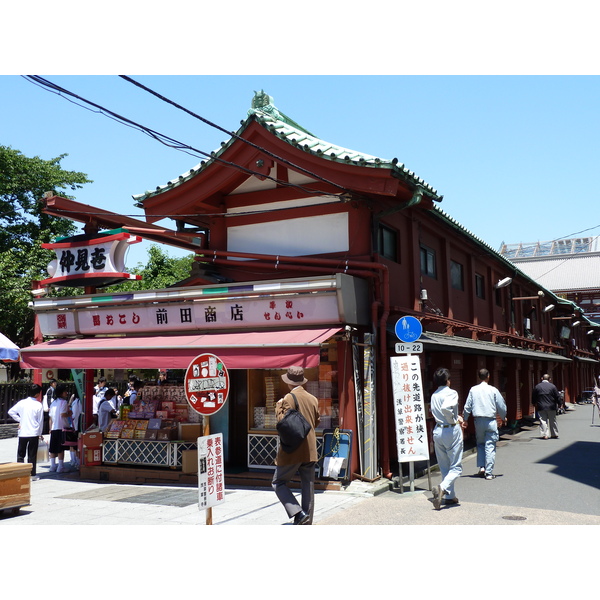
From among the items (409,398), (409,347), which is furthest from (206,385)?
(409,398)

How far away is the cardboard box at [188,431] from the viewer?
1295 cm

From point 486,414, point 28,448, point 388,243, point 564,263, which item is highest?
point 564,263

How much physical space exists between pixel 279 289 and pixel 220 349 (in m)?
1.61

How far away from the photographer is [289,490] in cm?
809

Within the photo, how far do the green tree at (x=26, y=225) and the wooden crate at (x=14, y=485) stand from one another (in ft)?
64.2

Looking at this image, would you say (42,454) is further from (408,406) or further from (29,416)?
(408,406)

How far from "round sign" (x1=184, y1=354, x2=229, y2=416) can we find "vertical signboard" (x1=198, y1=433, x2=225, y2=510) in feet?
1.27

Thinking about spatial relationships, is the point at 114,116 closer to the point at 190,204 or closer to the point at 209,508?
the point at 209,508

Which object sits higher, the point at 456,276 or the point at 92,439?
the point at 456,276

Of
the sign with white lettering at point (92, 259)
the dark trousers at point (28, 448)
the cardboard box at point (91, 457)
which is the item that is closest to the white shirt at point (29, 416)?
the dark trousers at point (28, 448)

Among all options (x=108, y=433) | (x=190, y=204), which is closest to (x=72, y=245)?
(x=190, y=204)

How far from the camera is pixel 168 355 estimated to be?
38.3 feet

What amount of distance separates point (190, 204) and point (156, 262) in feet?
82.6

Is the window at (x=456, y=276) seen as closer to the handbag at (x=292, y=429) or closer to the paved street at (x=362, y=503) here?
the paved street at (x=362, y=503)
